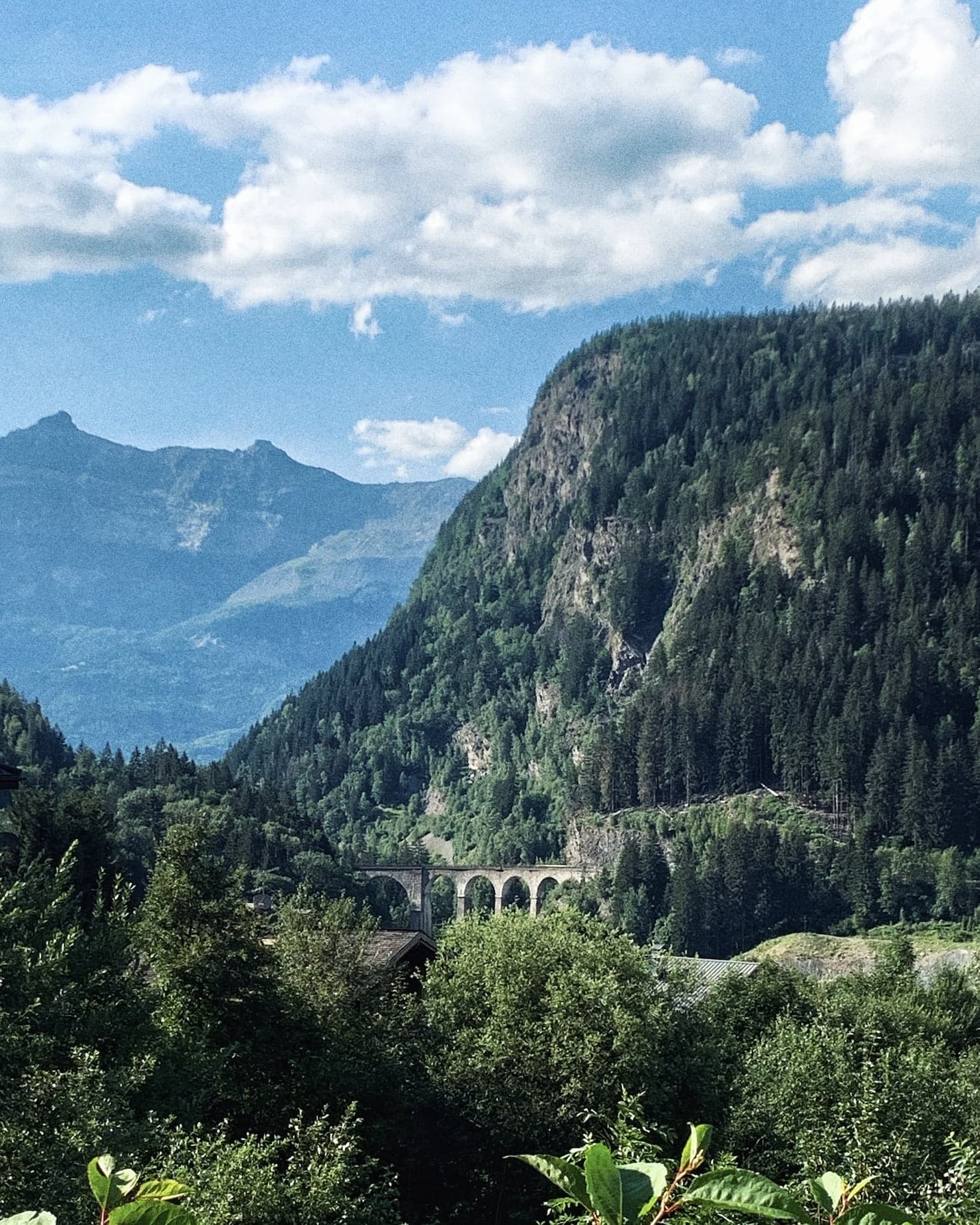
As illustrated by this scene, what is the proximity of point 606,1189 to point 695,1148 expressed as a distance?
558 mm

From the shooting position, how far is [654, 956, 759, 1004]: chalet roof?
5644cm

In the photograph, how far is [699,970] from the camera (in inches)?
3127

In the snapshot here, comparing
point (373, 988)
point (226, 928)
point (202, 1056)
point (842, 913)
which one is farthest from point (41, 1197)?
point (842, 913)

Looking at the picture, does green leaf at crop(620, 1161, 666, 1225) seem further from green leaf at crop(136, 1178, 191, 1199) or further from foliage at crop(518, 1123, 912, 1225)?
green leaf at crop(136, 1178, 191, 1199)

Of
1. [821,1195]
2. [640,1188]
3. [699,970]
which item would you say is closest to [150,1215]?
[640,1188]

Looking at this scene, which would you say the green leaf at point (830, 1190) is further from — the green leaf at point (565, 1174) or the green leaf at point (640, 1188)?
the green leaf at point (565, 1174)

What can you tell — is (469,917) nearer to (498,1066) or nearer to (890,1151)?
(498,1066)

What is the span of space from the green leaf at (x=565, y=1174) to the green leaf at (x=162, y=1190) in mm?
1750

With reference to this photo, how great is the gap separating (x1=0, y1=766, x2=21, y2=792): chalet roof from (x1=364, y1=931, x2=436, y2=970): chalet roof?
50.8ft

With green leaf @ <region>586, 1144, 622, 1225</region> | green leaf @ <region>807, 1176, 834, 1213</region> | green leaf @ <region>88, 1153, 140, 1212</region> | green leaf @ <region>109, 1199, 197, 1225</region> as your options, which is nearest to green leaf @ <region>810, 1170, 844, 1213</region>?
green leaf @ <region>807, 1176, 834, 1213</region>

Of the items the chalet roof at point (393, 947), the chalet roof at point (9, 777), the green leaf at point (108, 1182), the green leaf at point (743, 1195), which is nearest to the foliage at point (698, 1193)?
the green leaf at point (743, 1195)

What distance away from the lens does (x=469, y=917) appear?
198 feet

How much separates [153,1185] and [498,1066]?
40890mm

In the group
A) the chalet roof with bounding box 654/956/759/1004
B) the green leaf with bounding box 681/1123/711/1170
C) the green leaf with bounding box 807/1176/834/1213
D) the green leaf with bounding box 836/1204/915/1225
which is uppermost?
the green leaf with bounding box 681/1123/711/1170
